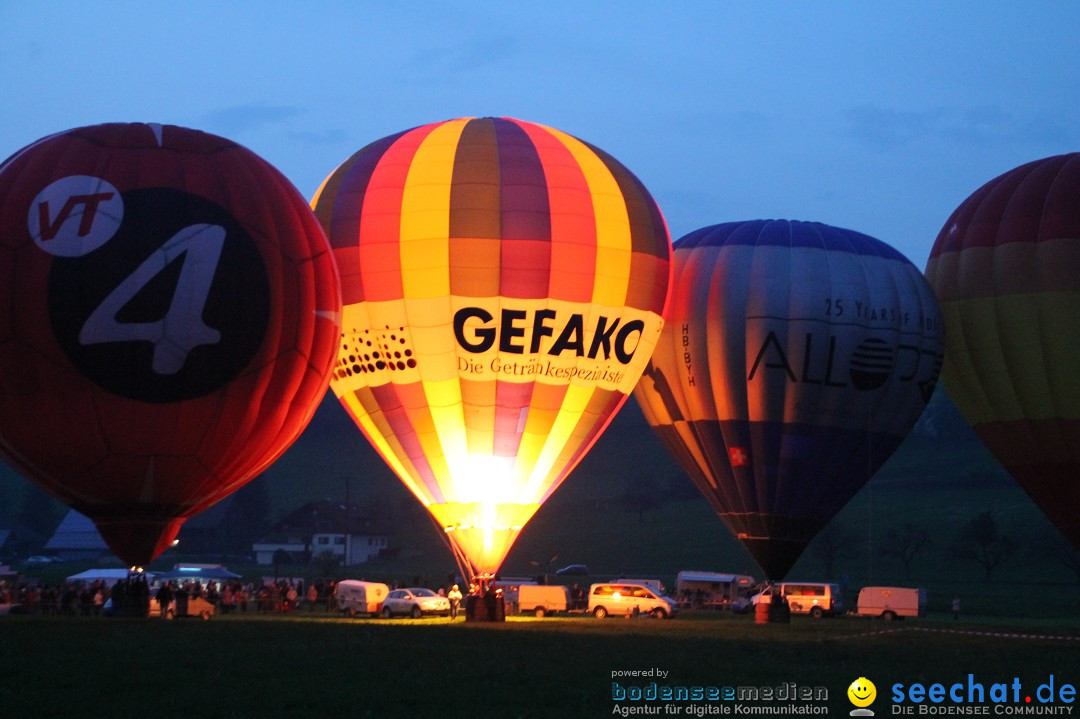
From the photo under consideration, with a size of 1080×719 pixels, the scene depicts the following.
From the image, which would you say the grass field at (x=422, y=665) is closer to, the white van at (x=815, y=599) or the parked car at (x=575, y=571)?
the white van at (x=815, y=599)

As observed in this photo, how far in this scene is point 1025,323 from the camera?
2983cm

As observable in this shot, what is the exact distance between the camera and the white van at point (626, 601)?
34.7 metres

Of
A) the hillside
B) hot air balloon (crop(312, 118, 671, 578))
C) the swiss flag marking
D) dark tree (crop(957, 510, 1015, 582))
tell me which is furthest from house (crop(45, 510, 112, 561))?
hot air balloon (crop(312, 118, 671, 578))

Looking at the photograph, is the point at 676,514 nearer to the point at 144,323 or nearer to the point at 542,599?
the point at 542,599

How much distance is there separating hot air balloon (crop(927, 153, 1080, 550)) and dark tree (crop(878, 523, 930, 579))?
40639mm

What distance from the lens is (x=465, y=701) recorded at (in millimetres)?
13531

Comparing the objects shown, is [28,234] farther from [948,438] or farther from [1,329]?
[948,438]

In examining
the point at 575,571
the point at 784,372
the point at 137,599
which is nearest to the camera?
the point at 137,599

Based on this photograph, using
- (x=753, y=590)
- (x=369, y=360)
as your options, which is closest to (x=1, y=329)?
(x=369, y=360)

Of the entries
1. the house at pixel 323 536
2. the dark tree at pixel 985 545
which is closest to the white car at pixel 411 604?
the dark tree at pixel 985 545

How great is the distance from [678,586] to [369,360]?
1072 inches

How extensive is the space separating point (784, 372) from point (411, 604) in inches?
392

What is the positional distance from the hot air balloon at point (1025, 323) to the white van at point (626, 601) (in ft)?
28.0

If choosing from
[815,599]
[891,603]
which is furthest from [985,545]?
[815,599]
